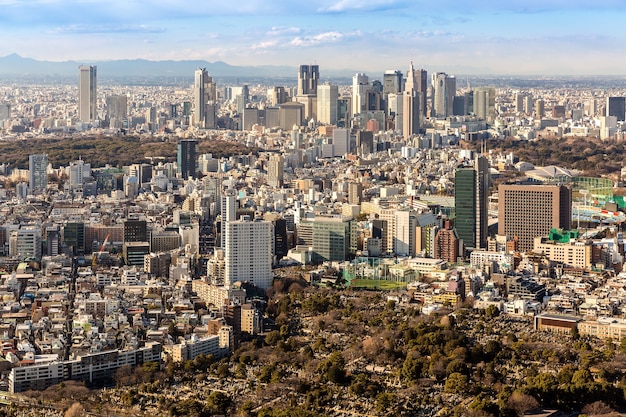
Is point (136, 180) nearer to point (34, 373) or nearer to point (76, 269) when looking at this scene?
point (76, 269)

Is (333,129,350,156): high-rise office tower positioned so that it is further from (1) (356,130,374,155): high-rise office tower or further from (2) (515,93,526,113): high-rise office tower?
(2) (515,93,526,113): high-rise office tower

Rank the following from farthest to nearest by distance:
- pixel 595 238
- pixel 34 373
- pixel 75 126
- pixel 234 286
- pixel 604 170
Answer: pixel 75 126, pixel 604 170, pixel 595 238, pixel 234 286, pixel 34 373

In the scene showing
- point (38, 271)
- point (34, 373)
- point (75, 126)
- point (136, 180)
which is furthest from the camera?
point (75, 126)

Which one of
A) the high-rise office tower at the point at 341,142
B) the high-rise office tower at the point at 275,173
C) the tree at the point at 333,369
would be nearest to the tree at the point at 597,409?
the tree at the point at 333,369

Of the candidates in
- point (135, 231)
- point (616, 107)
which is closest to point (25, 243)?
point (135, 231)

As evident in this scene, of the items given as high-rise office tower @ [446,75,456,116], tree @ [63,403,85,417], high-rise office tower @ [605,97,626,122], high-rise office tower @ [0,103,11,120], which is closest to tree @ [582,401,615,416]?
tree @ [63,403,85,417]

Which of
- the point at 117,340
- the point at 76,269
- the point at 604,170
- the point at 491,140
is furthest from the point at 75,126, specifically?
the point at 117,340

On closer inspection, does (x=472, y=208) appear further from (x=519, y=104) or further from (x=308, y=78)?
(x=519, y=104)
